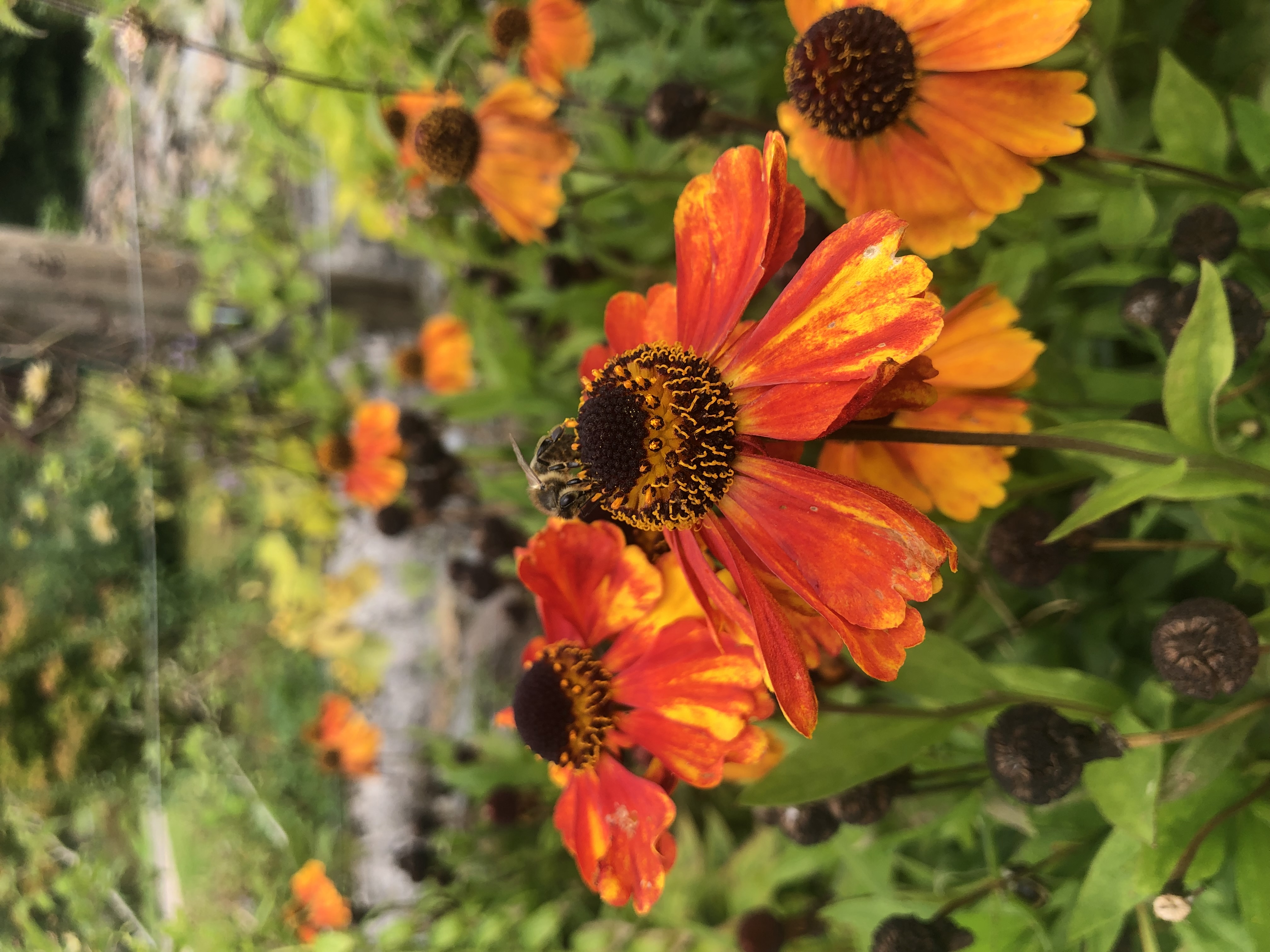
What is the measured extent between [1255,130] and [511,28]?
45.6 inches

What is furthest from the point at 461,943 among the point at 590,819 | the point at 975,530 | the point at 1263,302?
the point at 1263,302

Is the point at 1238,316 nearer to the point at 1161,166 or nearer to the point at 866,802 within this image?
the point at 1161,166

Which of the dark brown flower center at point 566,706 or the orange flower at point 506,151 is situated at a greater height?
the orange flower at point 506,151

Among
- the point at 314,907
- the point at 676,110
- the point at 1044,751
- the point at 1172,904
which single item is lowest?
the point at 314,907

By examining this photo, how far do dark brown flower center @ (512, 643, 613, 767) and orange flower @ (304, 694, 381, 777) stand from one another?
5.46 ft

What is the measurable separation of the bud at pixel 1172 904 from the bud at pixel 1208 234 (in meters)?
0.60

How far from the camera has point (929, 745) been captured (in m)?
0.82

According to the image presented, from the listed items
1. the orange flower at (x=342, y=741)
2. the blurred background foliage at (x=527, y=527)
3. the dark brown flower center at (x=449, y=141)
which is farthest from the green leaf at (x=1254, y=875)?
the orange flower at (x=342, y=741)

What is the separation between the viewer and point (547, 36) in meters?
1.41

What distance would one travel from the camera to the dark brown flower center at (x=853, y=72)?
2.34 feet

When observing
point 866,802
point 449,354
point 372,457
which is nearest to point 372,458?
point 372,457

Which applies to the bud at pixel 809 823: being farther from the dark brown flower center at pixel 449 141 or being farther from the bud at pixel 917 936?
the dark brown flower center at pixel 449 141

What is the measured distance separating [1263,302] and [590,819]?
35.6 inches

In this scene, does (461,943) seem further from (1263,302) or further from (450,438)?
(1263,302)
